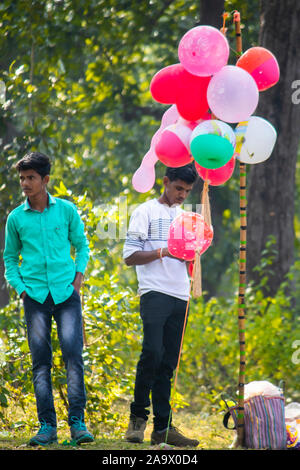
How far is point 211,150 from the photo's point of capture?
141 inches

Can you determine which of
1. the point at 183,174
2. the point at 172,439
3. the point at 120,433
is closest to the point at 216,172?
the point at 183,174

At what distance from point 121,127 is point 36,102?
19.1 ft

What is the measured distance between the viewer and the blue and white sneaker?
3.74m

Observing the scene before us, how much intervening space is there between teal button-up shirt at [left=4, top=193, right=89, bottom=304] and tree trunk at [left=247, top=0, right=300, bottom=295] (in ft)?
12.2

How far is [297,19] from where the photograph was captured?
7168 mm

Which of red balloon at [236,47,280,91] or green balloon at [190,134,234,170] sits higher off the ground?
red balloon at [236,47,280,91]

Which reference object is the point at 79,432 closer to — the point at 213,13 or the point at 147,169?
the point at 147,169

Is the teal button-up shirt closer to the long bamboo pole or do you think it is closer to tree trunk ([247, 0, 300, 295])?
the long bamboo pole

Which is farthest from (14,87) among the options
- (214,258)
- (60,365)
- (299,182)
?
(299,182)

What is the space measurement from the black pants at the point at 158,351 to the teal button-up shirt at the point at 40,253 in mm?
493

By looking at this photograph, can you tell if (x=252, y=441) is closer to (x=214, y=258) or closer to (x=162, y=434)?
(x=162, y=434)

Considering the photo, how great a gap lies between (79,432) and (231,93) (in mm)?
2007

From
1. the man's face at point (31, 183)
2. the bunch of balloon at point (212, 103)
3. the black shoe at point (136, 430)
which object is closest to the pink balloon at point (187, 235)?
the bunch of balloon at point (212, 103)

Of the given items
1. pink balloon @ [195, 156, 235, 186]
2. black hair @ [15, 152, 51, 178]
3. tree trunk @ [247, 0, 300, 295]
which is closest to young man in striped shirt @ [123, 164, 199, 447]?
pink balloon @ [195, 156, 235, 186]
